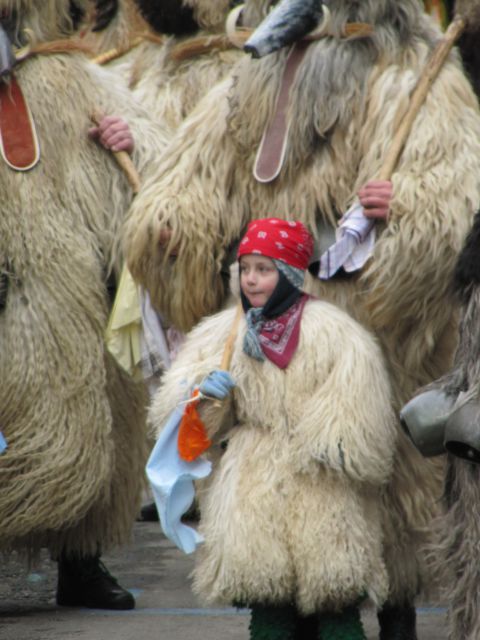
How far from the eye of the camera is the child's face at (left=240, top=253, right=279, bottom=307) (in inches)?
205

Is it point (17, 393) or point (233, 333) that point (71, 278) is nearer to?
point (17, 393)

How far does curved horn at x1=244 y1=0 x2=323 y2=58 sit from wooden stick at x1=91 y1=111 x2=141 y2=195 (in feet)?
3.46

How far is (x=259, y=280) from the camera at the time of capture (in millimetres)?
5215

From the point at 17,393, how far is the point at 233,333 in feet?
4.11

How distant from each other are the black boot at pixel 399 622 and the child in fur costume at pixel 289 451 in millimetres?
517

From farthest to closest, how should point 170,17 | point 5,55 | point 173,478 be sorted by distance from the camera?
point 170,17 < point 5,55 < point 173,478

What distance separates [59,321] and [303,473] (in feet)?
4.99

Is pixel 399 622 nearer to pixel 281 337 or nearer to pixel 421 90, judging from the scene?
pixel 281 337

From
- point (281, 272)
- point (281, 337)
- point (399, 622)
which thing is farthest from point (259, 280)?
point (399, 622)

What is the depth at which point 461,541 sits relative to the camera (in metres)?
4.47

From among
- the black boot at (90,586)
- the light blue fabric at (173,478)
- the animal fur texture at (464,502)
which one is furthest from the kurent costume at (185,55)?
the animal fur texture at (464,502)

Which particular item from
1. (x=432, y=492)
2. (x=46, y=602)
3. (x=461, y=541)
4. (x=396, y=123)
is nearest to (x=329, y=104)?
(x=396, y=123)

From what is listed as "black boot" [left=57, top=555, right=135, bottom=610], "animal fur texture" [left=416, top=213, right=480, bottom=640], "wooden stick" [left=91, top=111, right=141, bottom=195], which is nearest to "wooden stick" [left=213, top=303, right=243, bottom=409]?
"animal fur texture" [left=416, top=213, right=480, bottom=640]

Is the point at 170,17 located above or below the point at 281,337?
above
